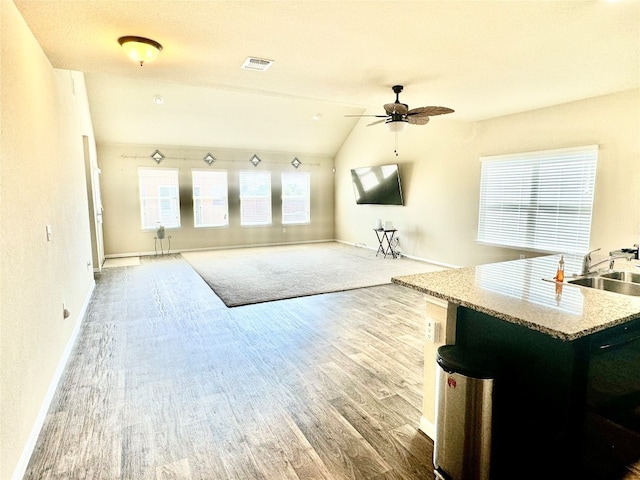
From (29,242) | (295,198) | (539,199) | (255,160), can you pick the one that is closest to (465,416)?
(29,242)

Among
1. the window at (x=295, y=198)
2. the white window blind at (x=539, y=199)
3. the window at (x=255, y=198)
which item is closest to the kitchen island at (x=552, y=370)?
the white window blind at (x=539, y=199)

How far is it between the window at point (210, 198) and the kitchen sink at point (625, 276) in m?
8.23

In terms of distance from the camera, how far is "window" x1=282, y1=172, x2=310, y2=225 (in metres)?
9.93

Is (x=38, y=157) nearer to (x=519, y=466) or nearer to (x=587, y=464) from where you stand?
(x=519, y=466)

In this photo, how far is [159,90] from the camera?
21.2 ft

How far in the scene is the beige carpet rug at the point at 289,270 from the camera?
515 cm

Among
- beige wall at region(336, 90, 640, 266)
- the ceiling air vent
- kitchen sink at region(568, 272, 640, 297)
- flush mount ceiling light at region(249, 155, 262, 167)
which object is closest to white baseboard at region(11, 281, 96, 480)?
the ceiling air vent

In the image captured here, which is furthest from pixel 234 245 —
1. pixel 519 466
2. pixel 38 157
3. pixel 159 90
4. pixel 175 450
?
pixel 519 466

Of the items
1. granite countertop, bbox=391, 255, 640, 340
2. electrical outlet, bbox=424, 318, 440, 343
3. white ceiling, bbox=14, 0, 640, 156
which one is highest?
white ceiling, bbox=14, 0, 640, 156

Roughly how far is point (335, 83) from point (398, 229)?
15.5 feet

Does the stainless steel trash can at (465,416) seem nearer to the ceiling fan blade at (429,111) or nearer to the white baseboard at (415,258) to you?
the ceiling fan blade at (429,111)

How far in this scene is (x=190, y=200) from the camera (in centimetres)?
878

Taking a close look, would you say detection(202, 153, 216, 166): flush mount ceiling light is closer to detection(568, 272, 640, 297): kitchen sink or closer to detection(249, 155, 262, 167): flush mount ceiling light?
detection(249, 155, 262, 167): flush mount ceiling light

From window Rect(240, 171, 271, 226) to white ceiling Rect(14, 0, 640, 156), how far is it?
5.11 meters
